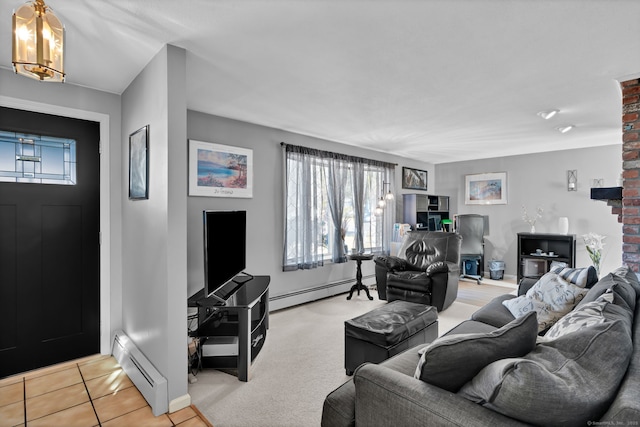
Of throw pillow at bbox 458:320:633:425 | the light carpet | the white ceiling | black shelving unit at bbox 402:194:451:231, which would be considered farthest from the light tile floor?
black shelving unit at bbox 402:194:451:231

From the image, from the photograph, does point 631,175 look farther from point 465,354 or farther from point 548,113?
point 465,354

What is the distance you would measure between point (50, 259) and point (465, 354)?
3.19m

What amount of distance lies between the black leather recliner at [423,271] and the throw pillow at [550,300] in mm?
1535

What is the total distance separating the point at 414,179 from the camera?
6758mm

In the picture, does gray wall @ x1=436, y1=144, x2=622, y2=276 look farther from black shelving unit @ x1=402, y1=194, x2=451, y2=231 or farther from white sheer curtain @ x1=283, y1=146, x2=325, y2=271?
white sheer curtain @ x1=283, y1=146, x2=325, y2=271

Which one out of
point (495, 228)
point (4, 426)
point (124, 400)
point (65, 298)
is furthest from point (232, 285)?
point (495, 228)

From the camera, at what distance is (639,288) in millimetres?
2109

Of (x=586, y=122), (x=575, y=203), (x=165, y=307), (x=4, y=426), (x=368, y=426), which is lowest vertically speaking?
(x=4, y=426)

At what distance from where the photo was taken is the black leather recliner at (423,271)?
420cm

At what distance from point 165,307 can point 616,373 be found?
7.44 feet

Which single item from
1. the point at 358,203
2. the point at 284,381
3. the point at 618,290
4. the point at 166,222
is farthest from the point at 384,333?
the point at 358,203

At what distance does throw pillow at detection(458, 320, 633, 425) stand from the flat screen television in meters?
2.00

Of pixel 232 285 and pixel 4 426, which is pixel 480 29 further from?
pixel 4 426

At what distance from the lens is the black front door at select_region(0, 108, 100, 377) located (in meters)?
2.56
